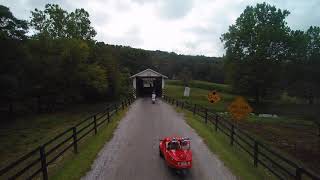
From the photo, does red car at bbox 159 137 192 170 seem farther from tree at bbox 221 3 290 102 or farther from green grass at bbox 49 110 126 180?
tree at bbox 221 3 290 102

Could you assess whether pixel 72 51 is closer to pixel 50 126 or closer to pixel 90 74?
pixel 90 74

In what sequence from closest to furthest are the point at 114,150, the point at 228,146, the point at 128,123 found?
the point at 114,150, the point at 228,146, the point at 128,123

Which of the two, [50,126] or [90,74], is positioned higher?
[90,74]

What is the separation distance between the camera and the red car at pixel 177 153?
44.4ft

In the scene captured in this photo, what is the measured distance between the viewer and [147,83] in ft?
262

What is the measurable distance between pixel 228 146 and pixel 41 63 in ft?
135

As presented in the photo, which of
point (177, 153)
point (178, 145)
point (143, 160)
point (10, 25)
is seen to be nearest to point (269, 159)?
point (177, 153)

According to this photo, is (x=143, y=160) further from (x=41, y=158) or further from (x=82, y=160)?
(x=41, y=158)

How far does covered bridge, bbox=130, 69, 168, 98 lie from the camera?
64.5 meters

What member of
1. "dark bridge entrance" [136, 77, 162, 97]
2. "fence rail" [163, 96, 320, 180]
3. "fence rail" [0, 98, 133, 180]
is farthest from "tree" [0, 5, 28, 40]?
"fence rail" [163, 96, 320, 180]

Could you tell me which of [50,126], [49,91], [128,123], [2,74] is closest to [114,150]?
[128,123]

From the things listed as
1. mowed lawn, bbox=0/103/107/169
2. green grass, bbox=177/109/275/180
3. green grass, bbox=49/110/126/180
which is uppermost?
green grass, bbox=49/110/126/180

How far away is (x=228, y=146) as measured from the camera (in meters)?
19.5

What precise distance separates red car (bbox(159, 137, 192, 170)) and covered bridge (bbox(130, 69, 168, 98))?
48.3 meters
